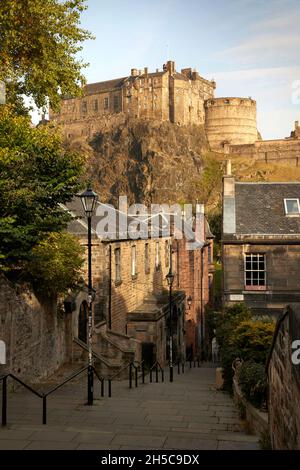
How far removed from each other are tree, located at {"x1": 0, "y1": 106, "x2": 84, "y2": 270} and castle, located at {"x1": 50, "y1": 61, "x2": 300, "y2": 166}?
108 metres

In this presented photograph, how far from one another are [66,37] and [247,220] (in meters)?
12.2

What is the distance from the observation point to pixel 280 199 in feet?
88.8

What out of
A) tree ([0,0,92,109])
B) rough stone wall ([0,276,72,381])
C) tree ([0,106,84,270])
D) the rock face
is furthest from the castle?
tree ([0,106,84,270])

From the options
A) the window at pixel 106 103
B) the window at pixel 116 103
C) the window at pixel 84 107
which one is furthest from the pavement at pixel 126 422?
the window at pixel 84 107

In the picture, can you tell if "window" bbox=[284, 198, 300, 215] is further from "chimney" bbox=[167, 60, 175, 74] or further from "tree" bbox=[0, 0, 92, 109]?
"chimney" bbox=[167, 60, 175, 74]

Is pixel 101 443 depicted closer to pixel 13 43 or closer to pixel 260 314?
pixel 13 43

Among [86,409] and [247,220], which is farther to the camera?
[247,220]

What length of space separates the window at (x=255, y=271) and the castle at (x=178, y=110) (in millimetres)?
99832

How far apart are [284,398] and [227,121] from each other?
128 m

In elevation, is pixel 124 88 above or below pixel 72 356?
above

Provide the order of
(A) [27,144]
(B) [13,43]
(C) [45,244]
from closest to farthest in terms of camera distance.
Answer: (A) [27,144]
(C) [45,244]
(B) [13,43]

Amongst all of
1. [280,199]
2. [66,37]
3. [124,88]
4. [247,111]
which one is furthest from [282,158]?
[66,37]

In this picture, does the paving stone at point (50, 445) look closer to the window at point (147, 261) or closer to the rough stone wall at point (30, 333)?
the rough stone wall at point (30, 333)

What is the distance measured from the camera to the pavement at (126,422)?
845cm
